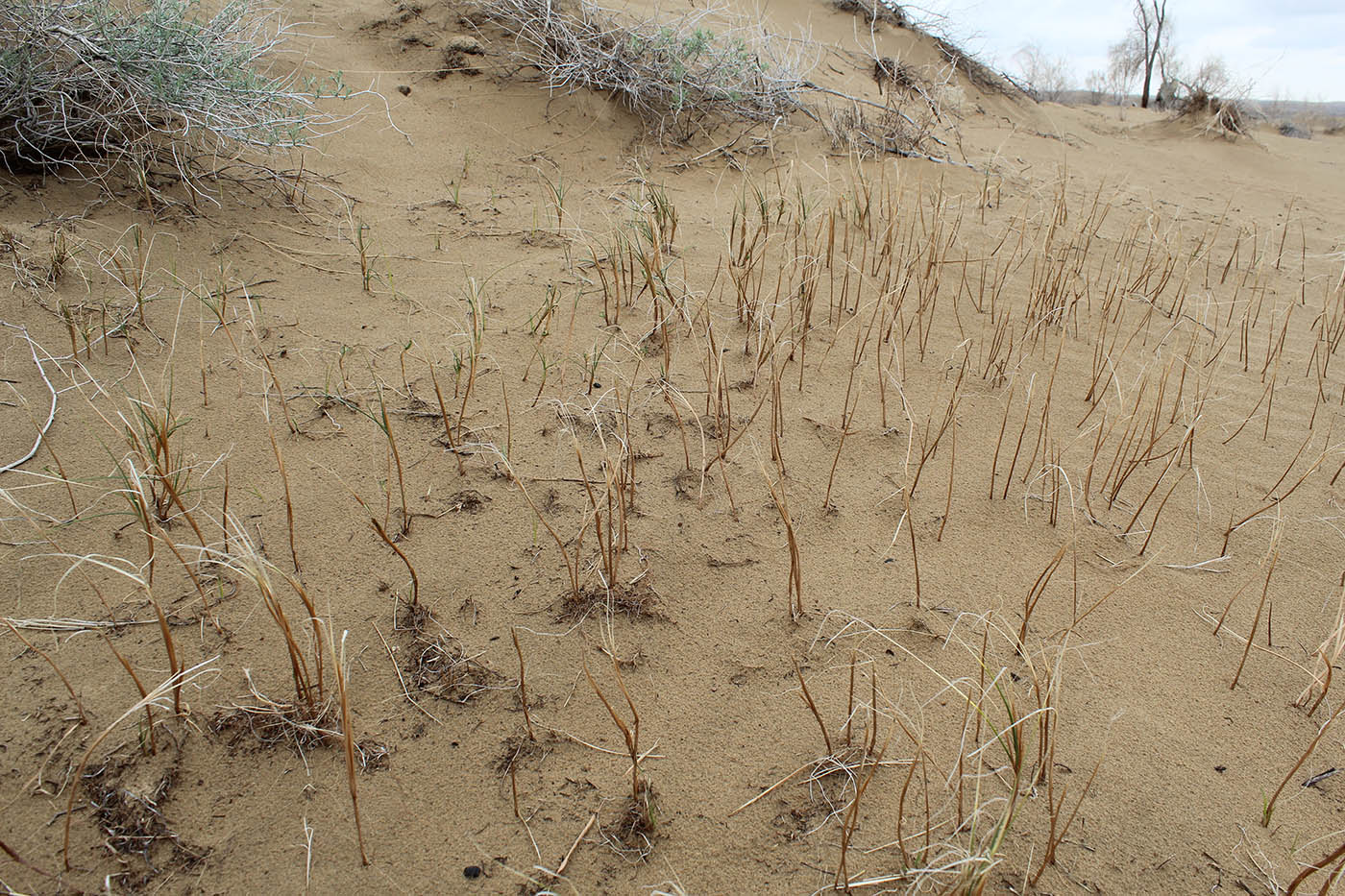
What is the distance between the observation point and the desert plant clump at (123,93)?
9.90 ft

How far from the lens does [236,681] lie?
154 centimetres

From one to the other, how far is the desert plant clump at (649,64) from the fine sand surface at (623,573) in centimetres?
149

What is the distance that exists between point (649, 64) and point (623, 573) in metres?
3.85

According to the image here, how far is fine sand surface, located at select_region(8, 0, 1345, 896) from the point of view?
1.34 metres

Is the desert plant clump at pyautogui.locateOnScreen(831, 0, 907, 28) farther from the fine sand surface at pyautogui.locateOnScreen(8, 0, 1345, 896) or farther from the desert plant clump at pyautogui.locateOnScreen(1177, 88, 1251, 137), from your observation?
the fine sand surface at pyautogui.locateOnScreen(8, 0, 1345, 896)

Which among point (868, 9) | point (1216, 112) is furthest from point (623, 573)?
point (1216, 112)

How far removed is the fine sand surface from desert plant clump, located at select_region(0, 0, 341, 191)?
8.9 inches

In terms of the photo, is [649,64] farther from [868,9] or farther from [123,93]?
[868,9]

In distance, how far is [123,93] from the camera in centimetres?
328

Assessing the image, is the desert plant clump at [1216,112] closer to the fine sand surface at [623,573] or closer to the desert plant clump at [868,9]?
the desert plant clump at [868,9]

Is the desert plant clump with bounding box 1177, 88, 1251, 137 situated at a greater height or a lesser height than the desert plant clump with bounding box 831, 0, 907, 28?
lesser

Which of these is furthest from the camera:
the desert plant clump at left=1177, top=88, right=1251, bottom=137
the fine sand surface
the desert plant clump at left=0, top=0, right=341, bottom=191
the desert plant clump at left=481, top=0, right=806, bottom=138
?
the desert plant clump at left=1177, top=88, right=1251, bottom=137

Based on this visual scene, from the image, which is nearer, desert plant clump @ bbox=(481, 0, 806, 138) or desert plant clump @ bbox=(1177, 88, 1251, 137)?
desert plant clump @ bbox=(481, 0, 806, 138)

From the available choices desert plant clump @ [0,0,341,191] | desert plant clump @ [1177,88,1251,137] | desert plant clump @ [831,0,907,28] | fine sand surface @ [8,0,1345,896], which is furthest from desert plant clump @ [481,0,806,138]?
desert plant clump @ [1177,88,1251,137]
